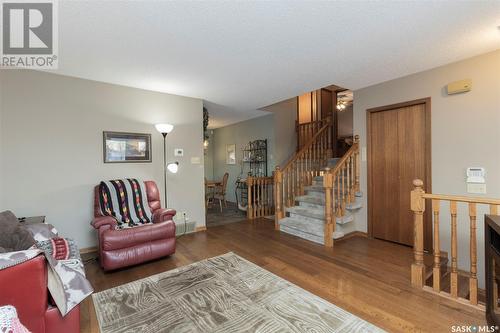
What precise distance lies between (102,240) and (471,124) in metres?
4.65

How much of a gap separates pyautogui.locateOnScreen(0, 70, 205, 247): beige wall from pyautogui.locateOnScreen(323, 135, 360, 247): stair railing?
9.08ft

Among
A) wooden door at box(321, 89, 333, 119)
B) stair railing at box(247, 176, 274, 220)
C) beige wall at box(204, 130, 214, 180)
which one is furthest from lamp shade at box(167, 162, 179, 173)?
beige wall at box(204, 130, 214, 180)

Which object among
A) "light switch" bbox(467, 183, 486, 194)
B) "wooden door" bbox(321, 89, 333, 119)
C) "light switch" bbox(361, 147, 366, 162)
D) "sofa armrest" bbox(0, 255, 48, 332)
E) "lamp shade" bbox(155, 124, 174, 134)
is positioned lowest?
"sofa armrest" bbox(0, 255, 48, 332)

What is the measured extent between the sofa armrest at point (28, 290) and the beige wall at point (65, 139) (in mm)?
2207

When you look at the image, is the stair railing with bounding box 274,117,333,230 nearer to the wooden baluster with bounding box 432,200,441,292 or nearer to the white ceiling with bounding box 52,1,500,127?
the white ceiling with bounding box 52,1,500,127

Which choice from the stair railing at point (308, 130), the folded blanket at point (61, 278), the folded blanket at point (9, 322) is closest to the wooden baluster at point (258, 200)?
the stair railing at point (308, 130)

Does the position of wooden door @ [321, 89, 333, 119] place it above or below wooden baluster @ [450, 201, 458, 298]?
above

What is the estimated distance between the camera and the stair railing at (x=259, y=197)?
5.29 metres

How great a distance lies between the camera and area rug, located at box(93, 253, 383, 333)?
68.7 inches

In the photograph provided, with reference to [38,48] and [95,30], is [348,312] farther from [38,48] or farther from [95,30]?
[38,48]

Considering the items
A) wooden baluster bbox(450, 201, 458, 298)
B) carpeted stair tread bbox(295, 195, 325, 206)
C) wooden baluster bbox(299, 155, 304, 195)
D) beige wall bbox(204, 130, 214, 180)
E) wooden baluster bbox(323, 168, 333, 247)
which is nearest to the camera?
wooden baluster bbox(450, 201, 458, 298)

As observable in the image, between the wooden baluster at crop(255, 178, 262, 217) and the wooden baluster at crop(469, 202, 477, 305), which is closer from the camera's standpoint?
the wooden baluster at crop(469, 202, 477, 305)

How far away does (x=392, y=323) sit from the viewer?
1.75m

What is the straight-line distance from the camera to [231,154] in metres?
7.43
